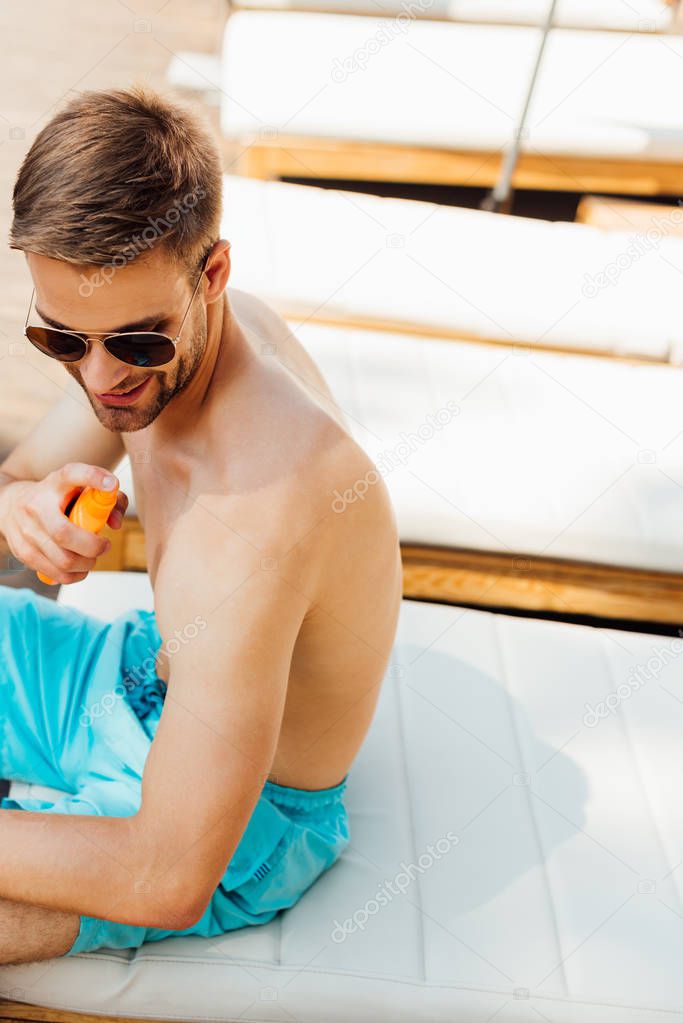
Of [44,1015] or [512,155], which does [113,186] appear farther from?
[512,155]

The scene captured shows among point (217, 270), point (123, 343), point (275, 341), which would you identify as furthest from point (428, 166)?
point (123, 343)

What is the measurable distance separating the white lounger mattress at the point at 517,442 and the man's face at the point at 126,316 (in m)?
0.86

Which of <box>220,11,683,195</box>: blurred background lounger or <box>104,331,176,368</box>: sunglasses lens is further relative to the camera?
<box>220,11,683,195</box>: blurred background lounger

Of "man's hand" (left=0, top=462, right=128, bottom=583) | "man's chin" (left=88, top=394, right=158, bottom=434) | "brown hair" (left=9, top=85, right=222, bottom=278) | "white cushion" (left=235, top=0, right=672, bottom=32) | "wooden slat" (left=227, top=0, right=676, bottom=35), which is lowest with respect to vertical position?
"wooden slat" (left=227, top=0, right=676, bottom=35)

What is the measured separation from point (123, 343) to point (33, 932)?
0.71 meters

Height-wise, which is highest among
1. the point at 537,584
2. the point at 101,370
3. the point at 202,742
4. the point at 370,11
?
the point at 101,370

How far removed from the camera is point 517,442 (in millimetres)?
2445

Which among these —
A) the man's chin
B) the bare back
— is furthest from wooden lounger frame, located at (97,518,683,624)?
the man's chin

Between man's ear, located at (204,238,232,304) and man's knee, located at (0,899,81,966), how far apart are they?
29.8 inches

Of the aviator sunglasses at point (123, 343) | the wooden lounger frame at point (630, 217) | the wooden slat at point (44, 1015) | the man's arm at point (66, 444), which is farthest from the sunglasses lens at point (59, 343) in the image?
the wooden lounger frame at point (630, 217)

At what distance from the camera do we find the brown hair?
113cm

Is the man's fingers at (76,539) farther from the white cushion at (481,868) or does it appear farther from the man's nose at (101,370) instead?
the white cushion at (481,868)

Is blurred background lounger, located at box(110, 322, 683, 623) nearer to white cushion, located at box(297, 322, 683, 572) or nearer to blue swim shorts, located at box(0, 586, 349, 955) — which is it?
white cushion, located at box(297, 322, 683, 572)

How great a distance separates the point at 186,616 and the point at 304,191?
2122 mm
